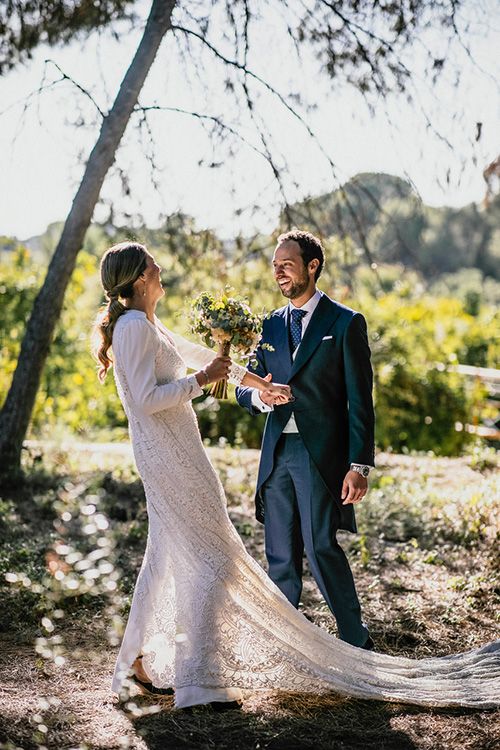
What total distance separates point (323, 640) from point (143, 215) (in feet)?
15.1

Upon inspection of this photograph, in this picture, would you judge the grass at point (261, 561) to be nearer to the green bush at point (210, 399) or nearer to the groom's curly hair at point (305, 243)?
the green bush at point (210, 399)

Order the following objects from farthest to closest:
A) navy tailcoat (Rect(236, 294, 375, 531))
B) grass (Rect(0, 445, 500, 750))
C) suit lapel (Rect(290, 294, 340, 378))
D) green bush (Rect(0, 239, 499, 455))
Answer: green bush (Rect(0, 239, 499, 455))
suit lapel (Rect(290, 294, 340, 378))
navy tailcoat (Rect(236, 294, 375, 531))
grass (Rect(0, 445, 500, 750))

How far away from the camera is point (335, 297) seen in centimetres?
809

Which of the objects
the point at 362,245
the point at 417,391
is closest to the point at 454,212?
the point at 417,391

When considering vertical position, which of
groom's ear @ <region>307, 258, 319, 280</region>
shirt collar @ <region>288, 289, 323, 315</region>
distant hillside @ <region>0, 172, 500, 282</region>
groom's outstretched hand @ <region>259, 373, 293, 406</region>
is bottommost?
groom's outstretched hand @ <region>259, 373, 293, 406</region>

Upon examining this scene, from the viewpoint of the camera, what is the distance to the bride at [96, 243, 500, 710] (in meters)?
3.66

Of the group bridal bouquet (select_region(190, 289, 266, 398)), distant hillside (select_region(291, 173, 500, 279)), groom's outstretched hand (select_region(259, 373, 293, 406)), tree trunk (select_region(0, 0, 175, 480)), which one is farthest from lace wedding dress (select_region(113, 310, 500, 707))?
distant hillside (select_region(291, 173, 500, 279))

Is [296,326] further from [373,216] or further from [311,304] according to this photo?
[373,216]

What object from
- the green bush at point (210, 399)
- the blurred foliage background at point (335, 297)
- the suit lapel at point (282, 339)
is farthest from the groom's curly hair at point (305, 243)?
the green bush at point (210, 399)

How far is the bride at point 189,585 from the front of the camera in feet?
12.0

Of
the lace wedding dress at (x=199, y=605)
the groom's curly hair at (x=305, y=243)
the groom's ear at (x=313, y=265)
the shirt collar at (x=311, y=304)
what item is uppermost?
the groom's curly hair at (x=305, y=243)

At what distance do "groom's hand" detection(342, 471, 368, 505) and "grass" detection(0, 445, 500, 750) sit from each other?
34.2 inches

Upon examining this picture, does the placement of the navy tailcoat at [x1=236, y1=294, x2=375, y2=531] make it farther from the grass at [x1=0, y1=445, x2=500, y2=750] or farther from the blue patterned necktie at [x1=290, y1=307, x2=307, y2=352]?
the grass at [x1=0, y1=445, x2=500, y2=750]

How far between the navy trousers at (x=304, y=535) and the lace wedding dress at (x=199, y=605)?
0.67 ft
